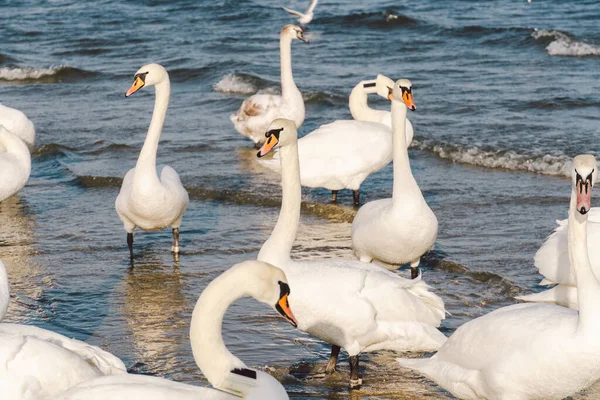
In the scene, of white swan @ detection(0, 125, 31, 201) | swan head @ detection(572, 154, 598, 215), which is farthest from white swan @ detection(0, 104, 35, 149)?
swan head @ detection(572, 154, 598, 215)

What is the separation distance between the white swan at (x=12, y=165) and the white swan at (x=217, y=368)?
626 centimetres

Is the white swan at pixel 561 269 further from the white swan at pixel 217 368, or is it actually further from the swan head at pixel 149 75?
the swan head at pixel 149 75

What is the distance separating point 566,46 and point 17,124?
1080 centimetres

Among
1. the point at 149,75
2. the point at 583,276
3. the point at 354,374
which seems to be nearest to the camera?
the point at 583,276

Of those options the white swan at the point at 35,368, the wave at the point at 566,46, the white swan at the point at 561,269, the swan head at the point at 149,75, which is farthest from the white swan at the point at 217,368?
the wave at the point at 566,46

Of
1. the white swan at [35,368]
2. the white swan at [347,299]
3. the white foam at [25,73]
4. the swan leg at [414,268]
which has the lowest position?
the white foam at [25,73]

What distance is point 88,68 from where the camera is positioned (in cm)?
2095

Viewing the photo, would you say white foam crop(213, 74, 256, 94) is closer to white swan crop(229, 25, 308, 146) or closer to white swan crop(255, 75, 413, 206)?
white swan crop(229, 25, 308, 146)

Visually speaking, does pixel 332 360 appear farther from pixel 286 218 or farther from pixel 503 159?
pixel 503 159

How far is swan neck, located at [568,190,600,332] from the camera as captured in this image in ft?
17.3

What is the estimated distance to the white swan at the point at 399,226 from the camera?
7.88m

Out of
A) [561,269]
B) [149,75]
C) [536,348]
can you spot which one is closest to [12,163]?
[149,75]

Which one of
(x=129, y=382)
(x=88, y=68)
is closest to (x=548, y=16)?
(x=88, y=68)

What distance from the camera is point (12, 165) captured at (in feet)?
34.9
